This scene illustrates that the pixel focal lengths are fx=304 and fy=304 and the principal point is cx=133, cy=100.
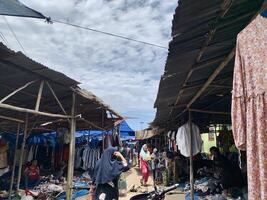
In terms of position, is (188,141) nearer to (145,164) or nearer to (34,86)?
(34,86)

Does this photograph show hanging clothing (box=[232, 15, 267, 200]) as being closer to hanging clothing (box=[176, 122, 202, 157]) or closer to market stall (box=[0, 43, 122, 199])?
market stall (box=[0, 43, 122, 199])

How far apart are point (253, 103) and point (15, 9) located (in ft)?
19.6

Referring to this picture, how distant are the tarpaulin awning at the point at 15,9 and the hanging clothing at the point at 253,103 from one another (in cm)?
557

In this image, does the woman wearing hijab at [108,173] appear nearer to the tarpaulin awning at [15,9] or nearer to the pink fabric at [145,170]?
the tarpaulin awning at [15,9]

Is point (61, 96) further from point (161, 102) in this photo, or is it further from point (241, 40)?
point (241, 40)

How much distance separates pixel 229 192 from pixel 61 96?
15.3 ft

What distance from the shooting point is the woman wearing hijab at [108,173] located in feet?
20.0

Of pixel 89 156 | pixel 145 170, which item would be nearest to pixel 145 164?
pixel 145 170

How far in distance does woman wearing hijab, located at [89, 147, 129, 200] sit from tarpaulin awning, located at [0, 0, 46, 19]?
363cm

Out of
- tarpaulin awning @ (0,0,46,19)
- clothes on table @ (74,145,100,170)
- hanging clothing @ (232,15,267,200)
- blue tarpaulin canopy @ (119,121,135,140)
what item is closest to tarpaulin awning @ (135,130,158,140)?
blue tarpaulin canopy @ (119,121,135,140)

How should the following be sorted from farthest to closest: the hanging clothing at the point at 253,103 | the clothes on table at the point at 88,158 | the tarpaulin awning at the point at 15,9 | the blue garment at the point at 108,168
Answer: the clothes on table at the point at 88,158, the tarpaulin awning at the point at 15,9, the blue garment at the point at 108,168, the hanging clothing at the point at 253,103

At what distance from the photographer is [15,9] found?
264 inches

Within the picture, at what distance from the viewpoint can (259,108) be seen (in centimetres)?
224

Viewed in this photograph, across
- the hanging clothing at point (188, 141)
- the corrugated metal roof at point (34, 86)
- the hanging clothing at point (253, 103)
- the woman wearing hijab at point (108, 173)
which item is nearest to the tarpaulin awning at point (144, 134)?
the corrugated metal roof at point (34, 86)
